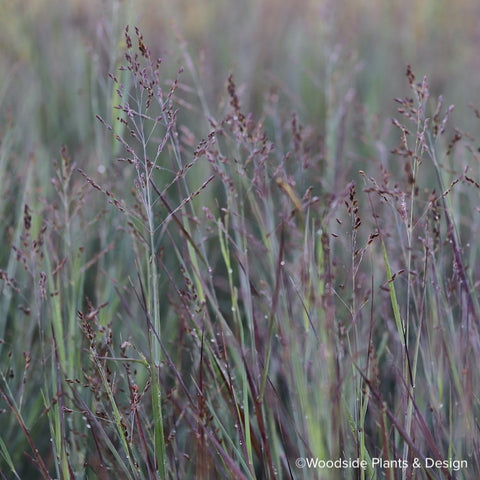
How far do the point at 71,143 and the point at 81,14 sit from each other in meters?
0.85

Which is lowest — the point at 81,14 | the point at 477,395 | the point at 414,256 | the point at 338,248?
the point at 477,395

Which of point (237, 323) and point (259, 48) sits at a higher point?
point (259, 48)

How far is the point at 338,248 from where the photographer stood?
69.5 inches

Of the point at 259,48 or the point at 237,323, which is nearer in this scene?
the point at 237,323

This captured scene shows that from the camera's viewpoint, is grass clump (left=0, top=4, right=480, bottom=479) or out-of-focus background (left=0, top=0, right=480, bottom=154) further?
out-of-focus background (left=0, top=0, right=480, bottom=154)

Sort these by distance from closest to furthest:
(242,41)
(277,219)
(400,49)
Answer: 1. (277,219)
2. (242,41)
3. (400,49)

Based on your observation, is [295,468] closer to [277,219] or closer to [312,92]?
[277,219]

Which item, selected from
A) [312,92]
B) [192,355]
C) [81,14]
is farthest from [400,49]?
[192,355]

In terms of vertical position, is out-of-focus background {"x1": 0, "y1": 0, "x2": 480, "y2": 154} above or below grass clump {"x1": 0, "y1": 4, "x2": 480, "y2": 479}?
above

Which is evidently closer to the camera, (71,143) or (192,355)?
(192,355)

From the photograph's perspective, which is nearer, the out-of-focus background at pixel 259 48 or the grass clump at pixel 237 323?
the grass clump at pixel 237 323

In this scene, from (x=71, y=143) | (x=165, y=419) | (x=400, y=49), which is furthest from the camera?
(x=400, y=49)

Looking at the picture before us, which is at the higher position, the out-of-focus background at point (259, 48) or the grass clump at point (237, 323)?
the out-of-focus background at point (259, 48)

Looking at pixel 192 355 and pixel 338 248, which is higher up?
pixel 338 248
